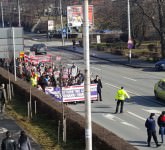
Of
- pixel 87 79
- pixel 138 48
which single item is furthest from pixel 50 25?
pixel 87 79

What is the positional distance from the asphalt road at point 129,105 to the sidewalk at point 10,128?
392 cm

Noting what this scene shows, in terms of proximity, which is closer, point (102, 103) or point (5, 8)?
point (102, 103)

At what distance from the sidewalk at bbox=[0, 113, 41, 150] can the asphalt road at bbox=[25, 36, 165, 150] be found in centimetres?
392

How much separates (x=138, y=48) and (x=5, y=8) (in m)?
79.9

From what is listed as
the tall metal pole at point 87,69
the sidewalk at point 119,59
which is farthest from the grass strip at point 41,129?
the sidewalk at point 119,59

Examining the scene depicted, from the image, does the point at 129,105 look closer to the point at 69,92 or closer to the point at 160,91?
the point at 160,91

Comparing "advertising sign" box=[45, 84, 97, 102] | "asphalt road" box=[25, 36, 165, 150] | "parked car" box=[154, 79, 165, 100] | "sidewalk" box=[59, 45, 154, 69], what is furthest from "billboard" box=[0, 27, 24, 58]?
"sidewalk" box=[59, 45, 154, 69]

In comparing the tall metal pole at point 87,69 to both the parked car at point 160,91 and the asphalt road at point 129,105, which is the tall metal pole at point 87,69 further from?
the parked car at point 160,91

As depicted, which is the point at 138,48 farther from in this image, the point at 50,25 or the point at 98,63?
the point at 50,25

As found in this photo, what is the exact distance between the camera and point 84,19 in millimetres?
11305

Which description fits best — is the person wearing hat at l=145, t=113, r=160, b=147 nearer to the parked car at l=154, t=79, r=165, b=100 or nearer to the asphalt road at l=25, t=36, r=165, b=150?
the asphalt road at l=25, t=36, r=165, b=150

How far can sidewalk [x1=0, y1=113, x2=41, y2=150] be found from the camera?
18.6m

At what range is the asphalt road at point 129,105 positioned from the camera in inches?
851

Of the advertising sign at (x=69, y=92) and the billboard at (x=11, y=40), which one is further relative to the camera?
the billboard at (x=11, y=40)
